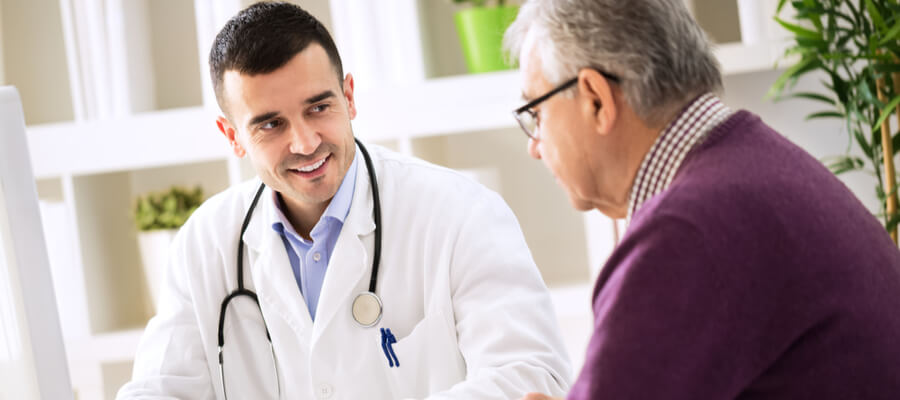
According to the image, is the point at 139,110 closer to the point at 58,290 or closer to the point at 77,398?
the point at 58,290

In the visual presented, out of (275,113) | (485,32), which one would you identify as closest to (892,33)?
(485,32)

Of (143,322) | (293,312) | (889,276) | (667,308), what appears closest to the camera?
(667,308)

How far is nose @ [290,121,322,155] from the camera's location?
5.19 feet

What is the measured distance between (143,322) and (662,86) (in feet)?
7.43

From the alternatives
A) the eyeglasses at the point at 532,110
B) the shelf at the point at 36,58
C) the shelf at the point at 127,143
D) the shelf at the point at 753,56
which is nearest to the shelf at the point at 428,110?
the shelf at the point at 127,143

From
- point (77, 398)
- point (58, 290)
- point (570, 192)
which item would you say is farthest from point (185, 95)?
point (570, 192)

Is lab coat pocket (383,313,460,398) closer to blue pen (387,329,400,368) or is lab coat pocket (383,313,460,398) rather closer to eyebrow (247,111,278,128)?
blue pen (387,329,400,368)

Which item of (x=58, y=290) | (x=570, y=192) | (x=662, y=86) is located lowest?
(x=58, y=290)

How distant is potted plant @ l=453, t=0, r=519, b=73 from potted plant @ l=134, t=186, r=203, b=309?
0.96 m

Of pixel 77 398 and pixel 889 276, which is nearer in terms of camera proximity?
pixel 889 276

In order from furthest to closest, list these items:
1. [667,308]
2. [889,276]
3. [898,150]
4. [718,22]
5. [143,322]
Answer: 1. [143,322]
2. [718,22]
3. [898,150]
4. [889,276]
5. [667,308]

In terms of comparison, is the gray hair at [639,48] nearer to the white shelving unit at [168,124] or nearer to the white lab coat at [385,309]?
the white lab coat at [385,309]

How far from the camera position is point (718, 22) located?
2.62 meters

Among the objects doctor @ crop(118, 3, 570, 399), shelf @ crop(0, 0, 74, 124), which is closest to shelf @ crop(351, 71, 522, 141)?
doctor @ crop(118, 3, 570, 399)
